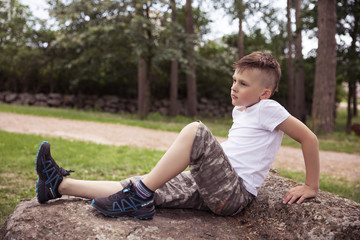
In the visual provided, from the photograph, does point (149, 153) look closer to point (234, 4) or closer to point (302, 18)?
point (234, 4)

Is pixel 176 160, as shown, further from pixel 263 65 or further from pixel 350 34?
pixel 350 34

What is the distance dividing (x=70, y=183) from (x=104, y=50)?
447 inches

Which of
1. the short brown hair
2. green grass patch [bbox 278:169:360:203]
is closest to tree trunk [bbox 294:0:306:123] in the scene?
green grass patch [bbox 278:169:360:203]

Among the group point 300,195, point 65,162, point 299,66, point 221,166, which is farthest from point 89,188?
point 299,66

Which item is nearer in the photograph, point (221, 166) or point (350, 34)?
point (221, 166)

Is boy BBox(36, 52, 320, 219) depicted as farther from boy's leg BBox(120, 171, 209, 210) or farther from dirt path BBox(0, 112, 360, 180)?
dirt path BBox(0, 112, 360, 180)

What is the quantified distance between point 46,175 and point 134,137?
6.01 m

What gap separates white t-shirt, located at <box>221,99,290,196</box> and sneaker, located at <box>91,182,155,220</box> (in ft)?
2.14

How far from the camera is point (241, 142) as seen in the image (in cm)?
224

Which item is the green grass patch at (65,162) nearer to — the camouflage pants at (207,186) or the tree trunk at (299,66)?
the camouflage pants at (207,186)

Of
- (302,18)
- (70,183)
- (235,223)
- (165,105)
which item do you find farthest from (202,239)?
(165,105)

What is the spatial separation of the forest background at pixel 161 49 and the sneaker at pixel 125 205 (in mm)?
6842

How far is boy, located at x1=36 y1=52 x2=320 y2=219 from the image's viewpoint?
2043mm

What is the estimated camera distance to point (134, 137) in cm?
816
